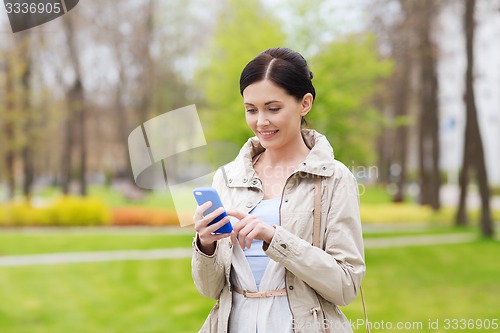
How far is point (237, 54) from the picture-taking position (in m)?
13.3

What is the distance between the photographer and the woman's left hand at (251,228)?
204 cm

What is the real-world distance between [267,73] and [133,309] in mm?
7090

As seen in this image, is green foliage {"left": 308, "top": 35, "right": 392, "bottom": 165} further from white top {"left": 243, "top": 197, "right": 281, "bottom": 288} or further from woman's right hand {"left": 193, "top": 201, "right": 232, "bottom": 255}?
woman's right hand {"left": 193, "top": 201, "right": 232, "bottom": 255}

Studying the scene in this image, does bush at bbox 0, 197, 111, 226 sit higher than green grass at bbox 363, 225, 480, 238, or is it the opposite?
bush at bbox 0, 197, 111, 226

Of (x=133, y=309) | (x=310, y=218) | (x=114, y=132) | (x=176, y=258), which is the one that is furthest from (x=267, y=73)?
(x=114, y=132)

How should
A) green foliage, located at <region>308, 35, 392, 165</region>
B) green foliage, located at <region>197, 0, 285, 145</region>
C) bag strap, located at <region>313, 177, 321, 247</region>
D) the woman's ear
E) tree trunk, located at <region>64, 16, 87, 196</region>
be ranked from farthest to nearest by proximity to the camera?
1. tree trunk, located at <region>64, 16, 87, 196</region>
2. green foliage, located at <region>197, 0, 285, 145</region>
3. green foliage, located at <region>308, 35, 392, 165</region>
4. the woman's ear
5. bag strap, located at <region>313, 177, 321, 247</region>

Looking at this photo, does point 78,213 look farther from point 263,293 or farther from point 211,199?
point 211,199

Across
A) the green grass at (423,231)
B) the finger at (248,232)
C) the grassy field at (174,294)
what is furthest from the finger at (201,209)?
the green grass at (423,231)

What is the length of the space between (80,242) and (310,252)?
13.3 metres

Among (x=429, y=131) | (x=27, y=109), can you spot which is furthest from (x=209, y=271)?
(x=429, y=131)

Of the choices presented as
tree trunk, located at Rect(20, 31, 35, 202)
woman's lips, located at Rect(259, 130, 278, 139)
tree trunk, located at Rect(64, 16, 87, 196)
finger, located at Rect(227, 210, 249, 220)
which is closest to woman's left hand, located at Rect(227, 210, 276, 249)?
finger, located at Rect(227, 210, 249, 220)

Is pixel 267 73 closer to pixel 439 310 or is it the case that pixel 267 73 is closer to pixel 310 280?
pixel 310 280

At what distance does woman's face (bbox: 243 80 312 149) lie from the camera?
7.27ft

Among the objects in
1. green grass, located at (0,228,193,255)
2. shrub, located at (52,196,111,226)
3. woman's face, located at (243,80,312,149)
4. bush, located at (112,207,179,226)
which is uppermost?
woman's face, located at (243,80,312,149)
